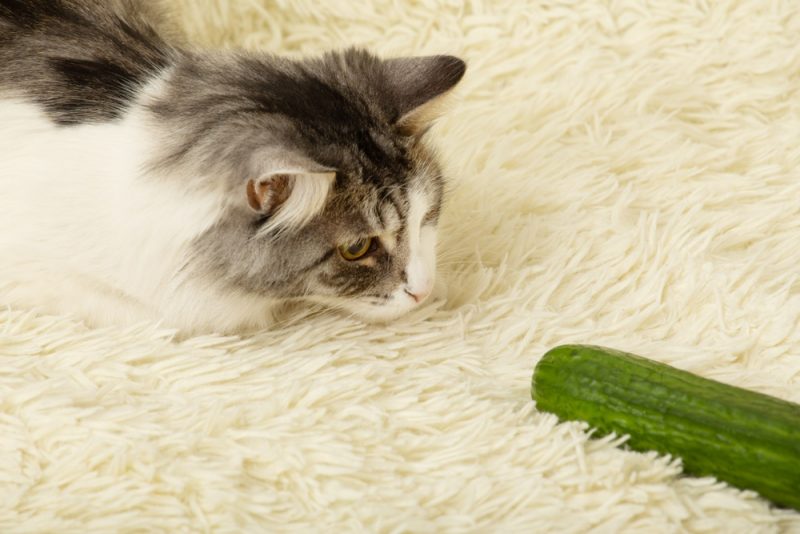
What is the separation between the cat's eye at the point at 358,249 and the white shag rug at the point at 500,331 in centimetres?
16

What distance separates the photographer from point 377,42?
7.32 feet

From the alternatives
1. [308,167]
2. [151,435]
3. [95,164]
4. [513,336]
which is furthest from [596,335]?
[95,164]

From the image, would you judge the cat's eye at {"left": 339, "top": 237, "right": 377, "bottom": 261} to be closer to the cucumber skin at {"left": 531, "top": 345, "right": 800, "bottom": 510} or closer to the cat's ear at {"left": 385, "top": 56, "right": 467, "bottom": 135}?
the cat's ear at {"left": 385, "top": 56, "right": 467, "bottom": 135}

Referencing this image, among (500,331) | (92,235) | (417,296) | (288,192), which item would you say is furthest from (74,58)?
(500,331)

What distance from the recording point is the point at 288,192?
1.26m

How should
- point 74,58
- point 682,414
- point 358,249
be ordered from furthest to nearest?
point 74,58 → point 358,249 → point 682,414

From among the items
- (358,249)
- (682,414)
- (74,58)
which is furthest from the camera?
(74,58)

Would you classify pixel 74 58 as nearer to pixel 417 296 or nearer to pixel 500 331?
pixel 417 296

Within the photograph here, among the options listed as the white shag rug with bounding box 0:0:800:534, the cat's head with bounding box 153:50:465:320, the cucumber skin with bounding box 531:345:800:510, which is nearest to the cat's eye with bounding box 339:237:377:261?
the cat's head with bounding box 153:50:465:320

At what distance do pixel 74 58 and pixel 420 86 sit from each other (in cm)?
55

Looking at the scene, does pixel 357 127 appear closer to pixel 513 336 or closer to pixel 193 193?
pixel 193 193

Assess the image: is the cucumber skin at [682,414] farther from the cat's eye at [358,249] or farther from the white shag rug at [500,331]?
the cat's eye at [358,249]

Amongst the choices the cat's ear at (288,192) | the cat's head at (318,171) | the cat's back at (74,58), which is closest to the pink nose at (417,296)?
Answer: the cat's head at (318,171)

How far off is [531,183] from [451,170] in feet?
0.56
